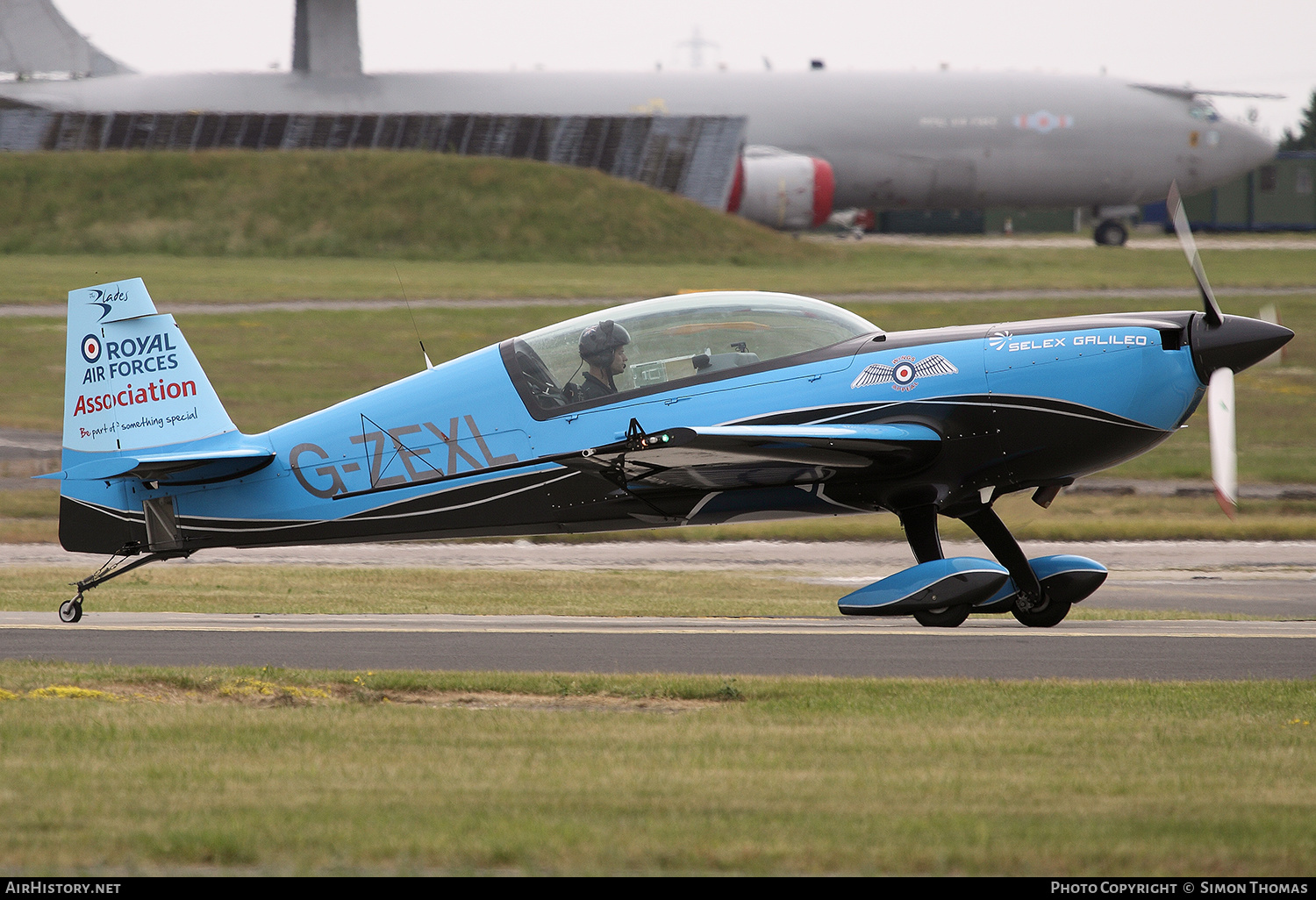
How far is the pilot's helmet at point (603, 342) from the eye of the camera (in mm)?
10594

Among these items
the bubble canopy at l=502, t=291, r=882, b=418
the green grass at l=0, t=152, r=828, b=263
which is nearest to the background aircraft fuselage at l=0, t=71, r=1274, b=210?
the green grass at l=0, t=152, r=828, b=263

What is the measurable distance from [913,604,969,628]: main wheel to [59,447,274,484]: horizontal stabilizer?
18.2 ft

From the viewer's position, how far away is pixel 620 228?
50.3 m

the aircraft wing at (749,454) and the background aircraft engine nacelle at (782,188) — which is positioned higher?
the aircraft wing at (749,454)

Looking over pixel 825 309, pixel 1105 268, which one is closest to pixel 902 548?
pixel 825 309

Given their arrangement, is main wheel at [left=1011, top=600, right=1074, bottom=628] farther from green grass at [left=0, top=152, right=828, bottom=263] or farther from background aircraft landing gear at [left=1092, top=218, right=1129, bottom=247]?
background aircraft landing gear at [left=1092, top=218, right=1129, bottom=247]

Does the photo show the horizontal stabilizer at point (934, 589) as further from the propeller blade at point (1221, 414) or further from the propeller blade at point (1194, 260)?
the propeller blade at point (1194, 260)

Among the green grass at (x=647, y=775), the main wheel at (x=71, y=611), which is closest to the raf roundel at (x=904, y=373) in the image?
the green grass at (x=647, y=775)

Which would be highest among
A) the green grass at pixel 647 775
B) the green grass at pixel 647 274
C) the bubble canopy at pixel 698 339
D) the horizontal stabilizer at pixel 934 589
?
the bubble canopy at pixel 698 339

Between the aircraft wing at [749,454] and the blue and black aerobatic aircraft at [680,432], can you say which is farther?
the blue and black aerobatic aircraft at [680,432]

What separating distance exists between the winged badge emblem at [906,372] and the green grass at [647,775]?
8.41 ft

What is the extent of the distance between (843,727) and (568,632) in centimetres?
415

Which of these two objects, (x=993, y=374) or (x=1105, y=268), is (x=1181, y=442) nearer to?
(x=993, y=374)

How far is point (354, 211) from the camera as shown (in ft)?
169
